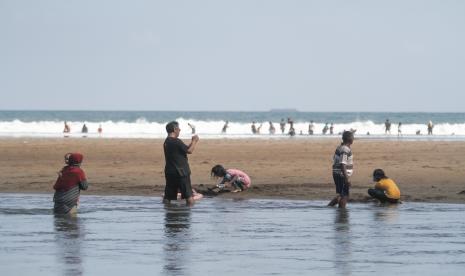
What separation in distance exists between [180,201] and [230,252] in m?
7.81

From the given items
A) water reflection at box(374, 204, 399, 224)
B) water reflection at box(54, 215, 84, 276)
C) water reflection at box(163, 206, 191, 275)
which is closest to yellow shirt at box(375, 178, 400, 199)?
water reflection at box(374, 204, 399, 224)

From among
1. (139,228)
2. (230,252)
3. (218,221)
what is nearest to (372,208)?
(218,221)

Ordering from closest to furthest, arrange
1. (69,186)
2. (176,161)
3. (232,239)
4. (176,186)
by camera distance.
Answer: (232,239) < (69,186) < (176,161) < (176,186)

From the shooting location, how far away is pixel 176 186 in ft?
65.1

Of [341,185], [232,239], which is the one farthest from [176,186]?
[232,239]

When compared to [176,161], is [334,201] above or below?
below

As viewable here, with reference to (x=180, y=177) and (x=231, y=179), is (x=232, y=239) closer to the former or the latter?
(x=180, y=177)

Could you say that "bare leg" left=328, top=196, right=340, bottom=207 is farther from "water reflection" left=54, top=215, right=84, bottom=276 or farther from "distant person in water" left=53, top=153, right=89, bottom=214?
"water reflection" left=54, top=215, right=84, bottom=276

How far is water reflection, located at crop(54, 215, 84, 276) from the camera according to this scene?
11977 millimetres

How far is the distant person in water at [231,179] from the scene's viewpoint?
2216 centimetres

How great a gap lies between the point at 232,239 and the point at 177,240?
80cm

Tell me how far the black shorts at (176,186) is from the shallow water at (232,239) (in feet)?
1.05

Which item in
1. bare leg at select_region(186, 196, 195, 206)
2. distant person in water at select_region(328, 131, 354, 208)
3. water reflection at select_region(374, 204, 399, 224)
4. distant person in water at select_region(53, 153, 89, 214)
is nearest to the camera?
water reflection at select_region(374, 204, 399, 224)

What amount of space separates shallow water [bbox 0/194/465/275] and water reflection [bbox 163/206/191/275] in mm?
15
